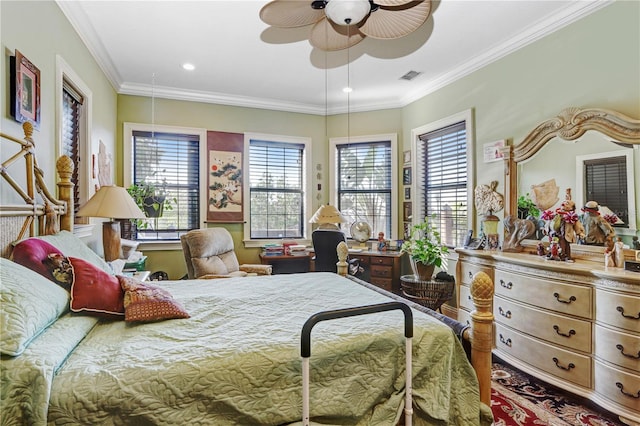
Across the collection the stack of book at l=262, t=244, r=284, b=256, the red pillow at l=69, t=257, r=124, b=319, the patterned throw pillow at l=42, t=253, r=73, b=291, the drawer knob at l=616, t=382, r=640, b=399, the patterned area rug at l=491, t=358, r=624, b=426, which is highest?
the patterned throw pillow at l=42, t=253, r=73, b=291

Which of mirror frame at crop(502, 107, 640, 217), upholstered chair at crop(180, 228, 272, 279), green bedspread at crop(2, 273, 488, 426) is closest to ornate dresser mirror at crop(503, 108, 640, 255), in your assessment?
mirror frame at crop(502, 107, 640, 217)

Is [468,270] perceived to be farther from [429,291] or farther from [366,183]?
[366,183]

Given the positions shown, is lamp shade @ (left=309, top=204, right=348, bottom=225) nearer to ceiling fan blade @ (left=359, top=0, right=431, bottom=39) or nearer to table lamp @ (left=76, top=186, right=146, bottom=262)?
table lamp @ (left=76, top=186, right=146, bottom=262)

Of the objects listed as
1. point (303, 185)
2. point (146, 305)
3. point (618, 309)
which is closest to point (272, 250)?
point (303, 185)

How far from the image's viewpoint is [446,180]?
392 centimetres

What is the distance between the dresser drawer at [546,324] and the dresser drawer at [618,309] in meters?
0.13

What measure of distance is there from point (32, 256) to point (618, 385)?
3.11 metres

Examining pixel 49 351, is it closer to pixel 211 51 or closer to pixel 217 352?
pixel 217 352

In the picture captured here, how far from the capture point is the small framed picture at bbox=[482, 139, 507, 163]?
310 centimetres

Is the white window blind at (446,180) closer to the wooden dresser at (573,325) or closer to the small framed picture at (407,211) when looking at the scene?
the small framed picture at (407,211)

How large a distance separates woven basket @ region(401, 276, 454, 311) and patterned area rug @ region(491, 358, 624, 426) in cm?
102

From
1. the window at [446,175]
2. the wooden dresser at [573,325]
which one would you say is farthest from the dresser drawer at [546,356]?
the window at [446,175]

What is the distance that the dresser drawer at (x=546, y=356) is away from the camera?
2049mm

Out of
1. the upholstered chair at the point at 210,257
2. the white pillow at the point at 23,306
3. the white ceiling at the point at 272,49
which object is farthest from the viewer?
the upholstered chair at the point at 210,257
